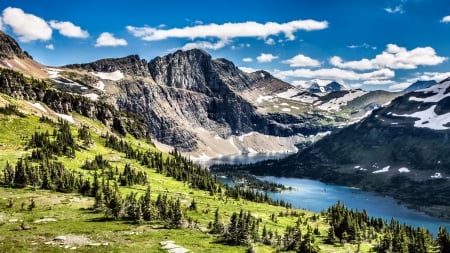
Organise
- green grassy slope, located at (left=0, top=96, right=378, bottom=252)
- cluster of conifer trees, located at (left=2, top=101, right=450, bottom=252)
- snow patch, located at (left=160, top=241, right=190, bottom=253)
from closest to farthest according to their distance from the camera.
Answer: green grassy slope, located at (left=0, top=96, right=378, bottom=252) < snow patch, located at (left=160, top=241, right=190, bottom=253) < cluster of conifer trees, located at (left=2, top=101, right=450, bottom=252)

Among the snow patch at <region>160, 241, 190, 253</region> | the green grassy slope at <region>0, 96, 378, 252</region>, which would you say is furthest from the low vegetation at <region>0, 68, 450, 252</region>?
the snow patch at <region>160, 241, 190, 253</region>

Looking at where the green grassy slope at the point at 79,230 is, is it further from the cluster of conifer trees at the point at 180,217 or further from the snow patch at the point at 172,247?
the cluster of conifer trees at the point at 180,217

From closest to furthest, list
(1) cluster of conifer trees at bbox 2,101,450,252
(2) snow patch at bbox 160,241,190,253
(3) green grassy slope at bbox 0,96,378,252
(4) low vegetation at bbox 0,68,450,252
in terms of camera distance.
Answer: (3) green grassy slope at bbox 0,96,378,252
(2) snow patch at bbox 160,241,190,253
(4) low vegetation at bbox 0,68,450,252
(1) cluster of conifer trees at bbox 2,101,450,252

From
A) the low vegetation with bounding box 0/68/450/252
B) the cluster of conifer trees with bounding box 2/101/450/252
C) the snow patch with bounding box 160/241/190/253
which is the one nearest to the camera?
the snow patch with bounding box 160/241/190/253

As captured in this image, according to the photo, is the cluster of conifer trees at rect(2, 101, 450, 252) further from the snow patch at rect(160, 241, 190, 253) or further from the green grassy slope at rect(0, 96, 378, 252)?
the snow patch at rect(160, 241, 190, 253)

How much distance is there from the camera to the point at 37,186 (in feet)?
406

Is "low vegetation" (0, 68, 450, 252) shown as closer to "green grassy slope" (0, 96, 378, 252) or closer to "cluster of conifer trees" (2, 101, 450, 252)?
"green grassy slope" (0, 96, 378, 252)

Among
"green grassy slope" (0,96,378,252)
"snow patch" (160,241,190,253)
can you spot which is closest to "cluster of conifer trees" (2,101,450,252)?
"green grassy slope" (0,96,378,252)

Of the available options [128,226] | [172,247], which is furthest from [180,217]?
[172,247]

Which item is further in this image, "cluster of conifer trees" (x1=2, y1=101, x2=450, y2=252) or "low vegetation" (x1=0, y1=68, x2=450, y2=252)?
"cluster of conifer trees" (x1=2, y1=101, x2=450, y2=252)

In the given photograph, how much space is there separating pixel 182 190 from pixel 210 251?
114 meters

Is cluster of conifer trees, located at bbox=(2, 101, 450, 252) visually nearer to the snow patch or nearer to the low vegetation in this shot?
the low vegetation

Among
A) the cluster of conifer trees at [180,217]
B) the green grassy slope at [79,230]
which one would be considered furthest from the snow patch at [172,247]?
the cluster of conifer trees at [180,217]

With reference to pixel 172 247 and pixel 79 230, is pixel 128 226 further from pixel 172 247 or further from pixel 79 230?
pixel 172 247
